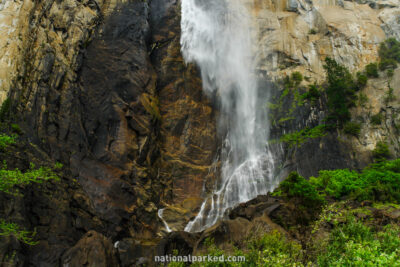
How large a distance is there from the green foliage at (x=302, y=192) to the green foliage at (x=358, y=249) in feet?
31.7

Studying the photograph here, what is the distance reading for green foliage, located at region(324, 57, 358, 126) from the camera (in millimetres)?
34625

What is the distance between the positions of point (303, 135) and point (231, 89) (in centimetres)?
1130

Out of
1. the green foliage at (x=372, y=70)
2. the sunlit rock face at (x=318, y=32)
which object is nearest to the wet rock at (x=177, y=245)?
the sunlit rock face at (x=318, y=32)

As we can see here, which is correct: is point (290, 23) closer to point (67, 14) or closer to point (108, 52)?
point (108, 52)

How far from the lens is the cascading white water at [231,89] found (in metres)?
32.7

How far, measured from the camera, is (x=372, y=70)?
3769cm

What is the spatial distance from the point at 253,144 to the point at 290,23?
1915 centimetres

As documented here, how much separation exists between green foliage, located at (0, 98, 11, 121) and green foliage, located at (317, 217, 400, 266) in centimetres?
1983

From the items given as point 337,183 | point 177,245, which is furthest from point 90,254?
point 337,183

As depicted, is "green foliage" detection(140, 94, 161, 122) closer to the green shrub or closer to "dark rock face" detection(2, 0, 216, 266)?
"dark rock face" detection(2, 0, 216, 266)

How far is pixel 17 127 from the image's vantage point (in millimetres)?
21125

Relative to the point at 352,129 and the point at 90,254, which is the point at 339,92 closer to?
the point at 352,129

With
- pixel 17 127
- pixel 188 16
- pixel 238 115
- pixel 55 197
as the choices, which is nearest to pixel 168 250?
pixel 55 197

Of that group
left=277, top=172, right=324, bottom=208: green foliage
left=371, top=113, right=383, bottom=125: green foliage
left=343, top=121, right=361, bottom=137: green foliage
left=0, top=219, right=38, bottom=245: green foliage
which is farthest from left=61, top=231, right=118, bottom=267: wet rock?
left=371, top=113, right=383, bottom=125: green foliage
